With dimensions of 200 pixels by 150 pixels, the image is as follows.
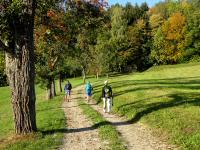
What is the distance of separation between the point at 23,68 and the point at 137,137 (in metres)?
5.92

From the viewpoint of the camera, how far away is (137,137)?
19.0m

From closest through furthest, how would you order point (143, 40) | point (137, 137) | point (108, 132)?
point (137, 137) < point (108, 132) < point (143, 40)

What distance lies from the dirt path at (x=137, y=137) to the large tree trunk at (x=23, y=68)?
14.4 ft

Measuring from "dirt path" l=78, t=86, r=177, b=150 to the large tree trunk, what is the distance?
440 cm

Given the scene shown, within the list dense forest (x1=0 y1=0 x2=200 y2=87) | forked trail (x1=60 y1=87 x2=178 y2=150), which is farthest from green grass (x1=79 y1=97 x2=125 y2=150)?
dense forest (x1=0 y1=0 x2=200 y2=87)

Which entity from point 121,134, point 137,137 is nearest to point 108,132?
point 121,134

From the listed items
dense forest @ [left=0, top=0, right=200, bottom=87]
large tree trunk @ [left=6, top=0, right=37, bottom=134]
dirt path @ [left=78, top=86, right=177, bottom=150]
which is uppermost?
dense forest @ [left=0, top=0, right=200, bottom=87]

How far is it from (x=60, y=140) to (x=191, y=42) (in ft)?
293

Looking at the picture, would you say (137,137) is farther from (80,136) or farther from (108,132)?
(80,136)

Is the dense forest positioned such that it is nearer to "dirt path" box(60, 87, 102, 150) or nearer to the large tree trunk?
"dirt path" box(60, 87, 102, 150)

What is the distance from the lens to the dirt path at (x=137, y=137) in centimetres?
1706

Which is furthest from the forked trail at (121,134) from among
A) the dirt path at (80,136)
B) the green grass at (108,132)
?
the green grass at (108,132)

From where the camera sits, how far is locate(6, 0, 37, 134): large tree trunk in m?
19.7

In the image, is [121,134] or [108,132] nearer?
[121,134]
